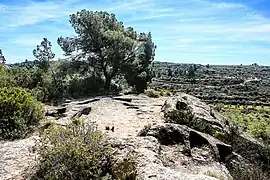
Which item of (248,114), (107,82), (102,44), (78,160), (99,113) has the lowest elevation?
(248,114)

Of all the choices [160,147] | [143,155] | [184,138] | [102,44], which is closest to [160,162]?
[143,155]

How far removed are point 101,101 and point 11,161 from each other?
1232 centimetres

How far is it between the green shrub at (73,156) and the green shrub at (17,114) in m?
4.32

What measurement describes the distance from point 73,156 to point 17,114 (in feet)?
23.3

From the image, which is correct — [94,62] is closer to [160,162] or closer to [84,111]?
[84,111]

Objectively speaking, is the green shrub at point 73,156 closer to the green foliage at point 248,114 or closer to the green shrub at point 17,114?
the green shrub at point 17,114

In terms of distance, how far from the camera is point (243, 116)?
70250 millimetres

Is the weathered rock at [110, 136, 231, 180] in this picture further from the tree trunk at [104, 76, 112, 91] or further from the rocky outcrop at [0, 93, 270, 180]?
the tree trunk at [104, 76, 112, 91]

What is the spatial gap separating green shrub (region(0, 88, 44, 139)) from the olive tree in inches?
519

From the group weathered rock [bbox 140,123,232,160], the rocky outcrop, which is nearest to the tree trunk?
the rocky outcrop

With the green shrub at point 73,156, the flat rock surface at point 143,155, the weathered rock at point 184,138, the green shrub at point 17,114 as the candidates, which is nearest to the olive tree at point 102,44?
the flat rock surface at point 143,155

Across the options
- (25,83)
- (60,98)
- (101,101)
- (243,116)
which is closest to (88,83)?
(60,98)

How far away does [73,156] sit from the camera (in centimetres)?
945

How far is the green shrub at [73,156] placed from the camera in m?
9.27
